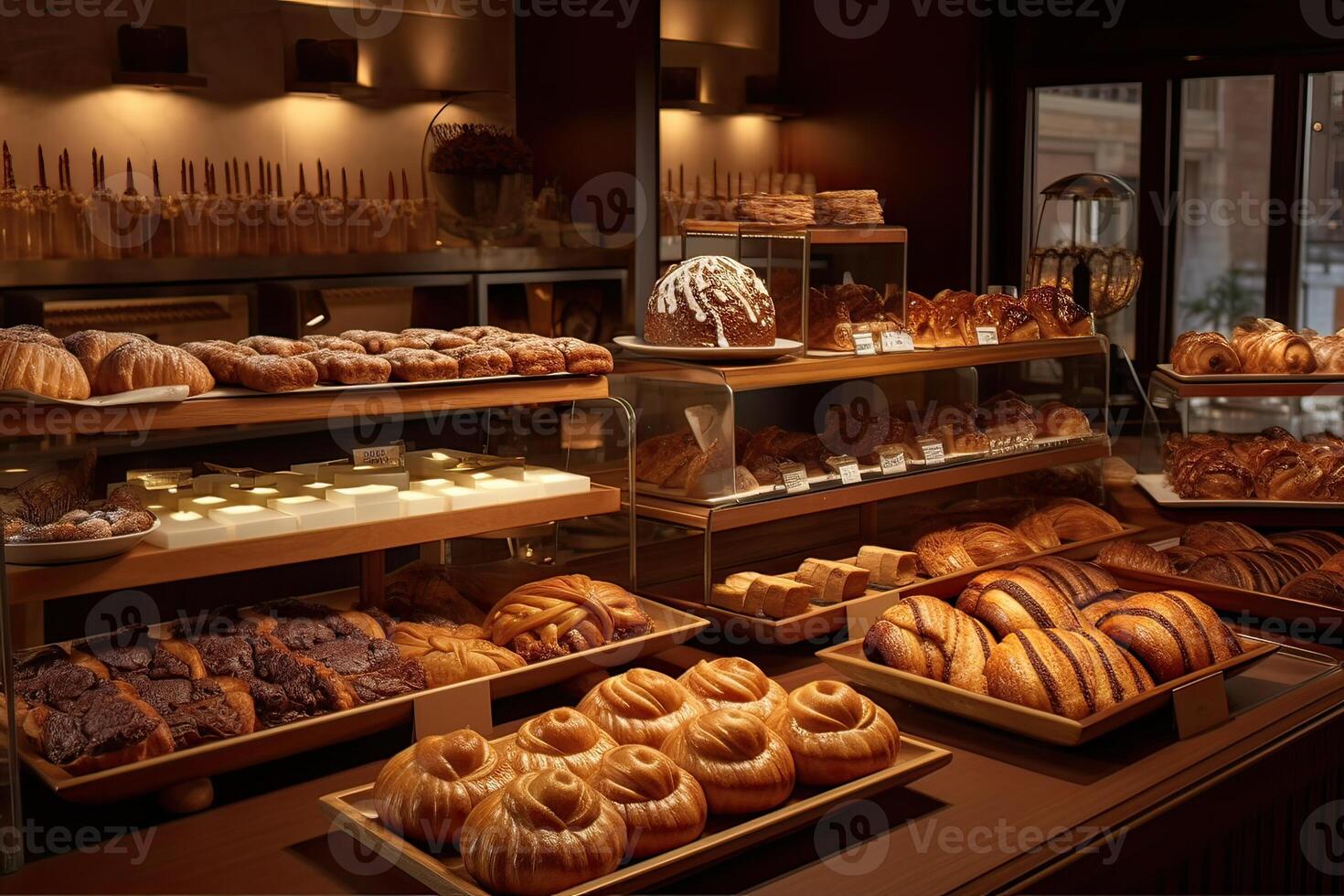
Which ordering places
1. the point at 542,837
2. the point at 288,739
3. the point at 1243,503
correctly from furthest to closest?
1. the point at 1243,503
2. the point at 288,739
3. the point at 542,837

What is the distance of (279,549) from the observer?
5.78 ft

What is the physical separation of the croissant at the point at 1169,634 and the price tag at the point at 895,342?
2.41 feet

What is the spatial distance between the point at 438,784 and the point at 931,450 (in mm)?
1536

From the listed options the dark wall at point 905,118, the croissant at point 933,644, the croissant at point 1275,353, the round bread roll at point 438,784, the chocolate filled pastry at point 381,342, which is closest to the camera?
the round bread roll at point 438,784

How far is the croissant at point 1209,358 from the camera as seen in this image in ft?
10.1

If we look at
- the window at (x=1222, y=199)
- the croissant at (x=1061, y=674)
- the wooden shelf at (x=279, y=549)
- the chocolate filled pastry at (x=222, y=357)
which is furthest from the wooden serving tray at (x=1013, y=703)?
the window at (x=1222, y=199)

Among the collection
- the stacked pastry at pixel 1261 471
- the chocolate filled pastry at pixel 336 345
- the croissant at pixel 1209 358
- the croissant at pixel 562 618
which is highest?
the chocolate filled pastry at pixel 336 345

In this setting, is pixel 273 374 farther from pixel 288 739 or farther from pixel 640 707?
pixel 640 707

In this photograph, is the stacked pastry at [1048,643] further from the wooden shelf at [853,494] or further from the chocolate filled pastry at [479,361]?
the chocolate filled pastry at [479,361]

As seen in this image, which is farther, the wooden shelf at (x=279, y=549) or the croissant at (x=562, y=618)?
the croissant at (x=562, y=618)

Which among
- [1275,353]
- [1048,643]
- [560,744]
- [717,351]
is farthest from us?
[1275,353]

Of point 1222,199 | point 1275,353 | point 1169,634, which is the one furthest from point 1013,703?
point 1222,199

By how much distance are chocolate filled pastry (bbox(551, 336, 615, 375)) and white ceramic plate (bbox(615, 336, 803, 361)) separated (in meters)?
0.23

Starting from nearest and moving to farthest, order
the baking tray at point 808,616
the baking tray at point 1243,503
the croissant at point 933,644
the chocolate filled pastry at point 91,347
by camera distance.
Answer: the chocolate filled pastry at point 91,347 → the croissant at point 933,644 → the baking tray at point 808,616 → the baking tray at point 1243,503
